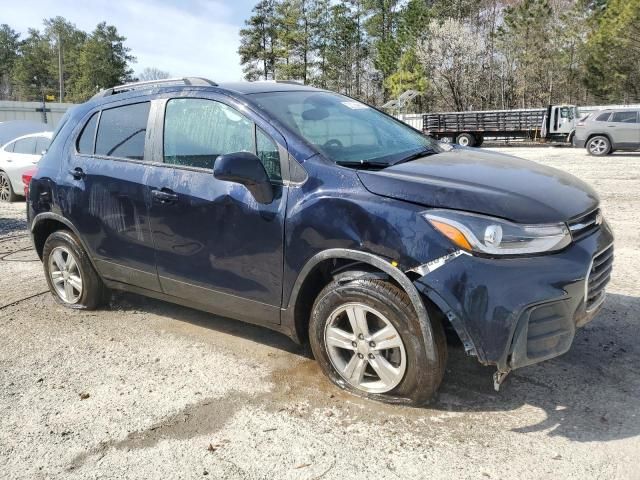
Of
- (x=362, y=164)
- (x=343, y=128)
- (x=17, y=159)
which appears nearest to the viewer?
(x=362, y=164)

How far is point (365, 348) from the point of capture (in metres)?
3.12

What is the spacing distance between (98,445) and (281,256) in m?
1.38

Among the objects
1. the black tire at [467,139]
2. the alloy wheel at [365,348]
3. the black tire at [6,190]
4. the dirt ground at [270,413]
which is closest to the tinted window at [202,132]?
the alloy wheel at [365,348]

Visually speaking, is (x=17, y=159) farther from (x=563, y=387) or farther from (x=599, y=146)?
(x=599, y=146)

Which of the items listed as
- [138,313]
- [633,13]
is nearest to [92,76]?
[633,13]

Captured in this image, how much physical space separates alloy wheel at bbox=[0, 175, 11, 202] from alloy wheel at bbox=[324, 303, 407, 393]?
34.7 ft

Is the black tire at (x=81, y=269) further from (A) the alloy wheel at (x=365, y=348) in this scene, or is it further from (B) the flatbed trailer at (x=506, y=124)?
(B) the flatbed trailer at (x=506, y=124)

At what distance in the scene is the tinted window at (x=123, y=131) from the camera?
4.11 meters

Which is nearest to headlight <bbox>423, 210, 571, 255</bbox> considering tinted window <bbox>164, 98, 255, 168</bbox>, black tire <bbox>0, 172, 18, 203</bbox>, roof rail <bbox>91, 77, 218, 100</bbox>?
tinted window <bbox>164, 98, 255, 168</bbox>

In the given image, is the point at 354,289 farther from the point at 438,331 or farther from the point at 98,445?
the point at 98,445

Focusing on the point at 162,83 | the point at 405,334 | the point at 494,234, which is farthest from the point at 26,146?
the point at 494,234

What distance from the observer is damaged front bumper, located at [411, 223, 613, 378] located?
2678 mm

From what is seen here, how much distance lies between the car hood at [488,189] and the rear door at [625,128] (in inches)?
684

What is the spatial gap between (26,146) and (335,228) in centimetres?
1044
